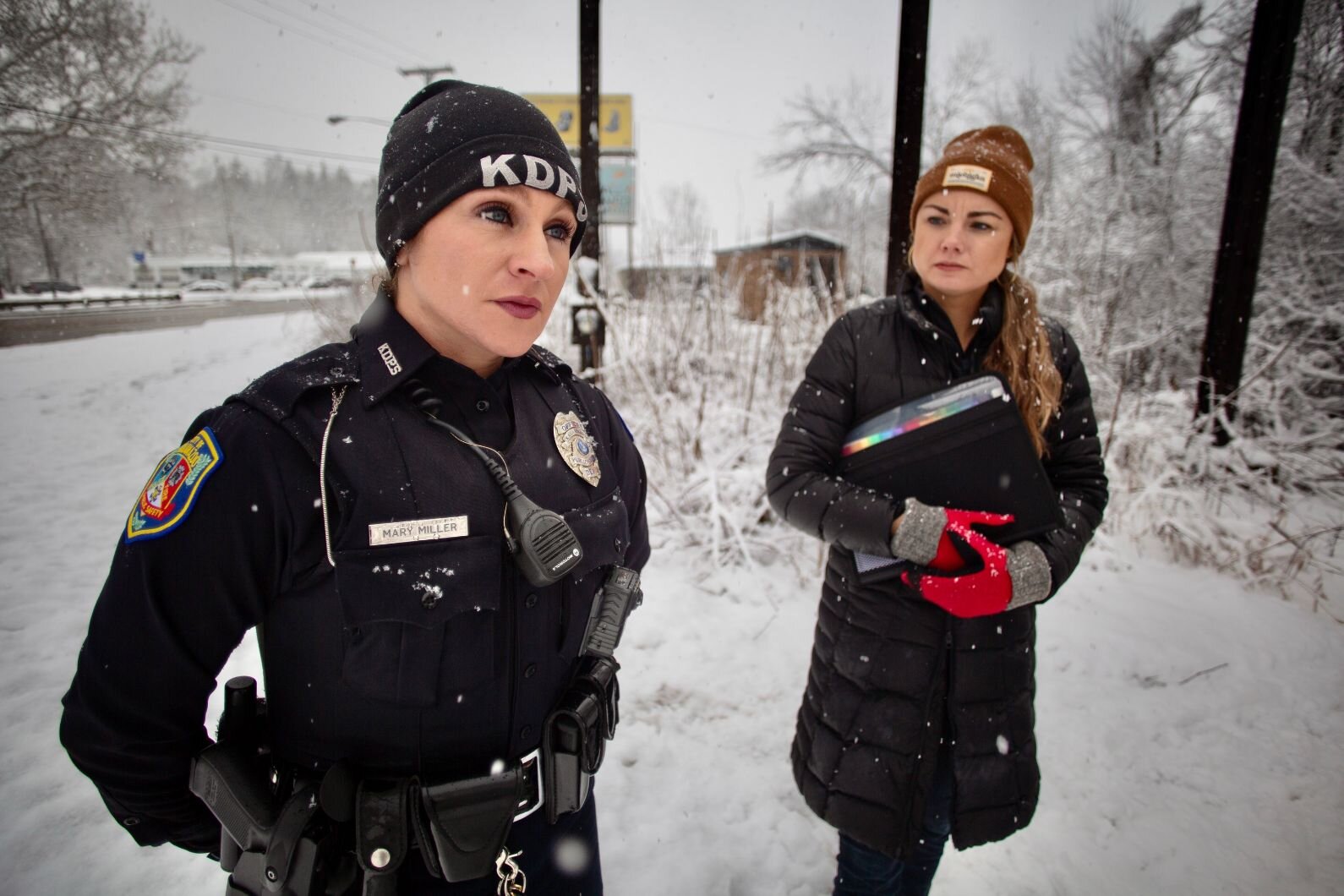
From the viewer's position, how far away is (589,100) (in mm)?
4438

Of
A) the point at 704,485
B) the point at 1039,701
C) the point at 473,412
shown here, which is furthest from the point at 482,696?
the point at 704,485

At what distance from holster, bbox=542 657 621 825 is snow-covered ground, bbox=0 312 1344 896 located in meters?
1.14

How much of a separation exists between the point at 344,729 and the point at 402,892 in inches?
12.5

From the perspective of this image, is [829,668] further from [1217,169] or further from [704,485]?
[1217,169]

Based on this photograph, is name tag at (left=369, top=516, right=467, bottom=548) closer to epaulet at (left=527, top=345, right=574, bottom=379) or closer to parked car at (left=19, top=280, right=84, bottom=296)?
epaulet at (left=527, top=345, right=574, bottom=379)

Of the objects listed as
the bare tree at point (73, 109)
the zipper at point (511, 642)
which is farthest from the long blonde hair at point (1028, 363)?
the bare tree at point (73, 109)

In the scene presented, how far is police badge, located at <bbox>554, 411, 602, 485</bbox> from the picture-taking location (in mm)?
1080

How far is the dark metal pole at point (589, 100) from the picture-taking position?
4.23 metres

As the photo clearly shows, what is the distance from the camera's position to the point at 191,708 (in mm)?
838

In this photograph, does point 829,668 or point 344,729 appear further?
point 829,668

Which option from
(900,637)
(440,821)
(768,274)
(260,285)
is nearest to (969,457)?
(900,637)

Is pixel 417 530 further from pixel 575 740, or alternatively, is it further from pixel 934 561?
pixel 934 561

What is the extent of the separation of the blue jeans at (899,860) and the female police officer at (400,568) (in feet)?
2.94

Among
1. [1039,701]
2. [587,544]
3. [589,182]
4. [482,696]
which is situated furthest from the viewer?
[589,182]
